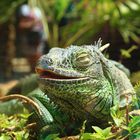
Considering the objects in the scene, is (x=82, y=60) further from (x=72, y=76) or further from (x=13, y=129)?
(x=13, y=129)

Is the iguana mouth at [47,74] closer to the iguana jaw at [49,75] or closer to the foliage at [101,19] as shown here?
the iguana jaw at [49,75]

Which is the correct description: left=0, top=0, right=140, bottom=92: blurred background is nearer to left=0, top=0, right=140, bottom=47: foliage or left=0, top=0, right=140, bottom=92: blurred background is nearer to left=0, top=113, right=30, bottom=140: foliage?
left=0, top=0, right=140, bottom=47: foliage

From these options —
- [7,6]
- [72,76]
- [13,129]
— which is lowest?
[13,129]

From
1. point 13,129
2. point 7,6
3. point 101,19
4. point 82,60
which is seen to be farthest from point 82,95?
point 7,6

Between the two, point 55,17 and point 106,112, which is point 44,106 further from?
point 55,17

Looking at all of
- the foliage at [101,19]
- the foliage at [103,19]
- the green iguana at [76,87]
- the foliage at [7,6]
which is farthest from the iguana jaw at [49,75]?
the foliage at [7,6]

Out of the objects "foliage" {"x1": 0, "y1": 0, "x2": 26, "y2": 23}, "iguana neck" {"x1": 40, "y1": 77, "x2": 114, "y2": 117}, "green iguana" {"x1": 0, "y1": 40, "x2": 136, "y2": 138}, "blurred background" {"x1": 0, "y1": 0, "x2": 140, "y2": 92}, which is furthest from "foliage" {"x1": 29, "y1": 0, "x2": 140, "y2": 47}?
"iguana neck" {"x1": 40, "y1": 77, "x2": 114, "y2": 117}

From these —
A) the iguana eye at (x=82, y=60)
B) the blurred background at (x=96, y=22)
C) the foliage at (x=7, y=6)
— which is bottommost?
the iguana eye at (x=82, y=60)
